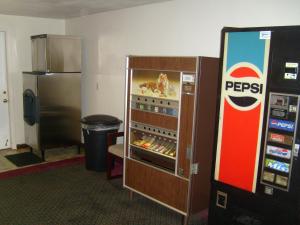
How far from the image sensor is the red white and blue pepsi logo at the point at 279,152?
6.92 feet

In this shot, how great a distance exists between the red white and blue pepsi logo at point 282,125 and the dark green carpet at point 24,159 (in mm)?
3985

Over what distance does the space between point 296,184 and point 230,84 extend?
2.94 feet

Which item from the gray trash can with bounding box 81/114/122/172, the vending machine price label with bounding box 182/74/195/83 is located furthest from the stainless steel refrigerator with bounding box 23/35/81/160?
the vending machine price label with bounding box 182/74/195/83

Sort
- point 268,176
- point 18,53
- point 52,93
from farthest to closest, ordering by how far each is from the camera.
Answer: point 18,53 → point 52,93 → point 268,176

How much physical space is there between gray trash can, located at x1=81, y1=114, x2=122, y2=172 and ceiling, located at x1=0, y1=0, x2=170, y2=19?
5.41ft

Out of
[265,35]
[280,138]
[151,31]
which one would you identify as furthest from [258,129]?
[151,31]

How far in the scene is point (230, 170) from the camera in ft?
8.09

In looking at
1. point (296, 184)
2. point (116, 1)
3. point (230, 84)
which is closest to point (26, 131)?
point (116, 1)

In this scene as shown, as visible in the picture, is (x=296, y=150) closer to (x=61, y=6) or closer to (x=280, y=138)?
(x=280, y=138)

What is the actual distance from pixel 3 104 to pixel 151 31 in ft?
10.4

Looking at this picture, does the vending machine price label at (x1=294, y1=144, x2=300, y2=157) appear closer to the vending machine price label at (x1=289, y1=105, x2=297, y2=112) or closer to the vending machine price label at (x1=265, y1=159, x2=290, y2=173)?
→ the vending machine price label at (x1=265, y1=159, x2=290, y2=173)

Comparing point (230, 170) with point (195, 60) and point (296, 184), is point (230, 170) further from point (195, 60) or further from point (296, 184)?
point (195, 60)

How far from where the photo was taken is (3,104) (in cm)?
532

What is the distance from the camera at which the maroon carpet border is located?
434 cm
